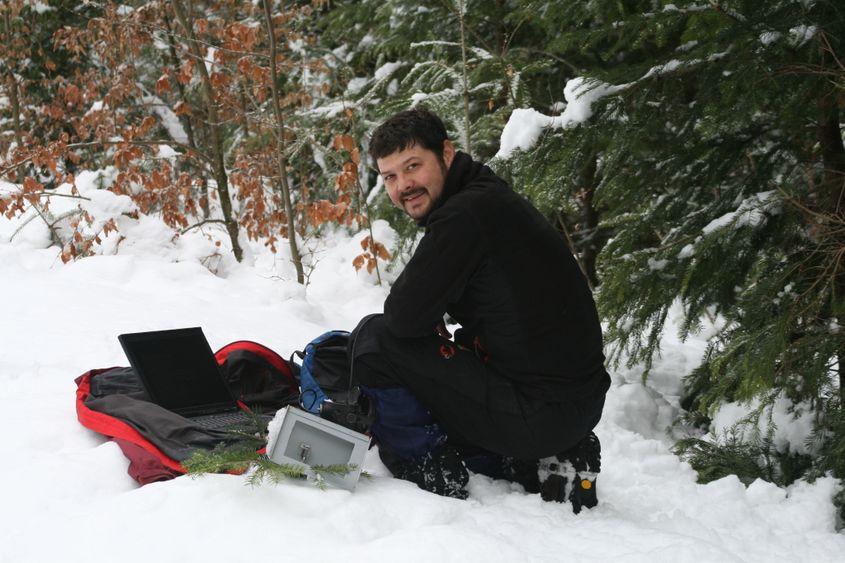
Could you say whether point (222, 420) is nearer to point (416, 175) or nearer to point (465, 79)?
point (416, 175)

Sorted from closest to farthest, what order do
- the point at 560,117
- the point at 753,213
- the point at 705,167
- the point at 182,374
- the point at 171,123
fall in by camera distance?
the point at 182,374 < the point at 753,213 < the point at 560,117 < the point at 705,167 < the point at 171,123

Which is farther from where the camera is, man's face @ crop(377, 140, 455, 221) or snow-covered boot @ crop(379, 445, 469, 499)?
man's face @ crop(377, 140, 455, 221)

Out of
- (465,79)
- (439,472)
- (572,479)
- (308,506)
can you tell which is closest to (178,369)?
(308,506)

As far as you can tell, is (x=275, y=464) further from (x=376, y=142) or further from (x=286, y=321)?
(x=286, y=321)

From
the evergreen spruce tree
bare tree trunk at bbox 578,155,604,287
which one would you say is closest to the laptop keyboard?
the evergreen spruce tree

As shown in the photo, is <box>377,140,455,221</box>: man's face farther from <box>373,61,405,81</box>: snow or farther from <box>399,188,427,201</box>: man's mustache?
<box>373,61,405,81</box>: snow

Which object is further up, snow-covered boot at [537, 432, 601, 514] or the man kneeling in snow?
the man kneeling in snow

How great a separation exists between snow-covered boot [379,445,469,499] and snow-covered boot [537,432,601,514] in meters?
0.31

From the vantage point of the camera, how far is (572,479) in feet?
8.77

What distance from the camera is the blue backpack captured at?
8.50 feet

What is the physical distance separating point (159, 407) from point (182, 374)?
1.08ft

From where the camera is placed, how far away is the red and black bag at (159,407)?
8.31 feet

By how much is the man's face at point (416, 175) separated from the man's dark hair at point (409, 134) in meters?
0.02

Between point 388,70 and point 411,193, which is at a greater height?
point 388,70
